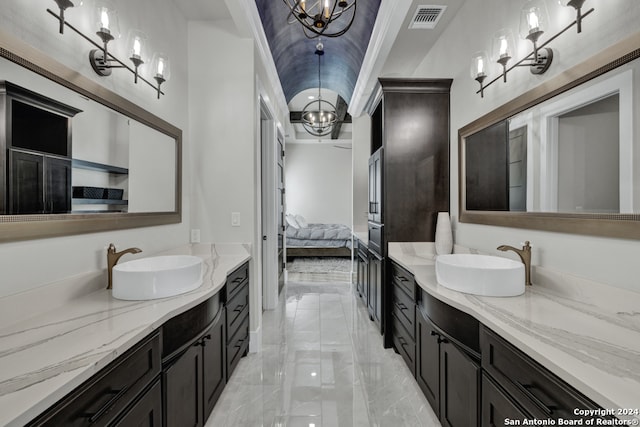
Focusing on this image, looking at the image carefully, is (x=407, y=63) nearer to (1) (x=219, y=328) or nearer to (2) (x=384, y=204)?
(2) (x=384, y=204)

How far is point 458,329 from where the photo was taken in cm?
151

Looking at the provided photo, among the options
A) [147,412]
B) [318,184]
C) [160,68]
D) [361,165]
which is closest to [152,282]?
[147,412]

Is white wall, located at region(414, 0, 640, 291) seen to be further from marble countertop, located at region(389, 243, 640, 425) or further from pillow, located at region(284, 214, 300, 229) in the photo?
pillow, located at region(284, 214, 300, 229)

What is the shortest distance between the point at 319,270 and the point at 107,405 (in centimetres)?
509

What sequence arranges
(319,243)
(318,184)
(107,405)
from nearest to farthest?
(107,405), (319,243), (318,184)

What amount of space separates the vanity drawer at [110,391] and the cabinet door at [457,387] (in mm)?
1331

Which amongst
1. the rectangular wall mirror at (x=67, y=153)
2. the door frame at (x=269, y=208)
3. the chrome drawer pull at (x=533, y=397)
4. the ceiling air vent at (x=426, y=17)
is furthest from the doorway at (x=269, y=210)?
the chrome drawer pull at (x=533, y=397)

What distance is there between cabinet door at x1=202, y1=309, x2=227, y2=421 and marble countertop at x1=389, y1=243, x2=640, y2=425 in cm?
126

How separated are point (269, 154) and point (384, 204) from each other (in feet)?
5.40

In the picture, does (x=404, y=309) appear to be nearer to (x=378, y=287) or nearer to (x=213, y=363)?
(x=378, y=287)

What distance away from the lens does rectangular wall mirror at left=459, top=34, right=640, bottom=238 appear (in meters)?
1.19

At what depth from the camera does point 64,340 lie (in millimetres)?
1011

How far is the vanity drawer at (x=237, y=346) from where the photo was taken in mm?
2172

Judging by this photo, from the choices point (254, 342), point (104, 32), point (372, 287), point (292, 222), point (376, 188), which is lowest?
point (254, 342)
